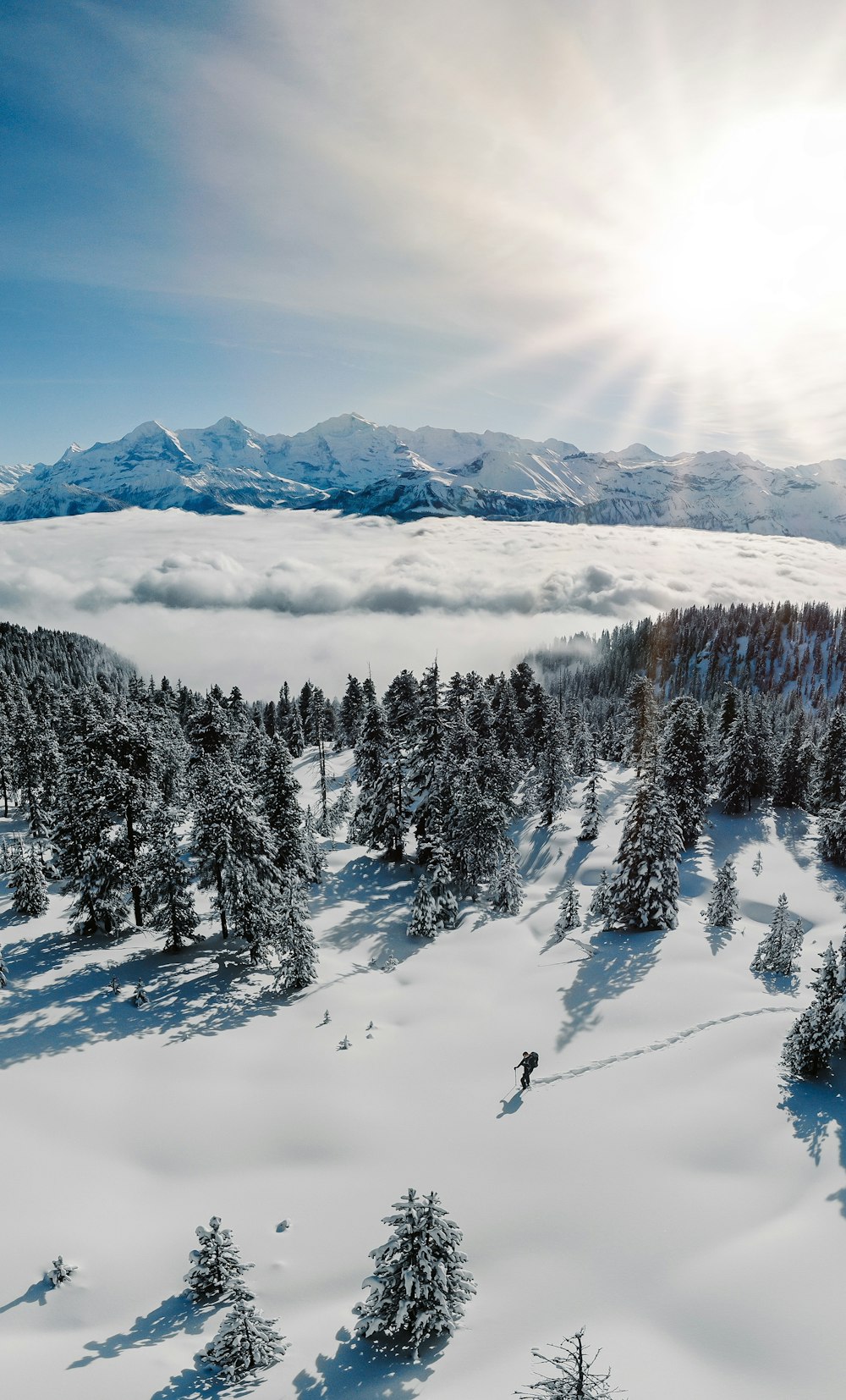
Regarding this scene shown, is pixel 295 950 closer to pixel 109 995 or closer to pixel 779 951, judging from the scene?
pixel 109 995

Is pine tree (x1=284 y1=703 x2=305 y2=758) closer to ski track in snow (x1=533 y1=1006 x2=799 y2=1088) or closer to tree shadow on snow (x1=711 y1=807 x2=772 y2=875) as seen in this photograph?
tree shadow on snow (x1=711 y1=807 x2=772 y2=875)

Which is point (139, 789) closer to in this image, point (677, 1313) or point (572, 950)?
A: point (572, 950)

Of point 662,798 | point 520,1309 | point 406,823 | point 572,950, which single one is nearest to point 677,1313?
point 520,1309

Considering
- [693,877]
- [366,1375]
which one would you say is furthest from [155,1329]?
[693,877]

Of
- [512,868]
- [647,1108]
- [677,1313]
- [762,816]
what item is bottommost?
[762,816]

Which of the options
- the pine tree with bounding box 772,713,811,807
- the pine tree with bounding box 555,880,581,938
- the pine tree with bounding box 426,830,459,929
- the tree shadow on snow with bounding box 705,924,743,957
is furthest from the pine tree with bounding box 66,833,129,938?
the pine tree with bounding box 772,713,811,807
